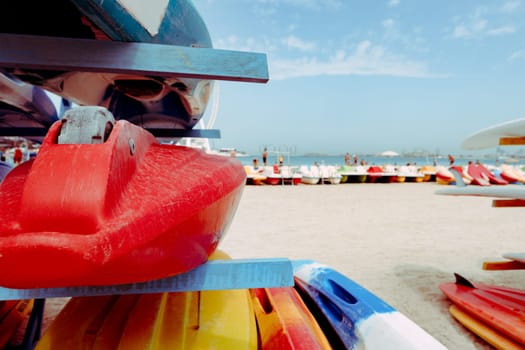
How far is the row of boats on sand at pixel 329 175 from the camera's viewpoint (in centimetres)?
1448

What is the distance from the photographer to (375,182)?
16.3 m

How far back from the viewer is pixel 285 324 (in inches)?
55.2

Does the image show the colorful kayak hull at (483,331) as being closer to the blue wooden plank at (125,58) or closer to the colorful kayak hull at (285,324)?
the colorful kayak hull at (285,324)

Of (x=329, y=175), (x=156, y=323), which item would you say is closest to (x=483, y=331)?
(x=156, y=323)

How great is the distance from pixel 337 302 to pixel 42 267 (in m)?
1.39

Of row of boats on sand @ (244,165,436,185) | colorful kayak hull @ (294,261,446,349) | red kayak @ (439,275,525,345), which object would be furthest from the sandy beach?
row of boats on sand @ (244,165,436,185)

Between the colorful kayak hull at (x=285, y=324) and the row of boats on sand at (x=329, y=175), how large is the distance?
12.1 metres

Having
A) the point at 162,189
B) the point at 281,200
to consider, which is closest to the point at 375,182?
the point at 281,200

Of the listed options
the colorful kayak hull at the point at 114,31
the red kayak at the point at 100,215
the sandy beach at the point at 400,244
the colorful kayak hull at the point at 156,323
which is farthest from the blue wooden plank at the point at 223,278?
the sandy beach at the point at 400,244

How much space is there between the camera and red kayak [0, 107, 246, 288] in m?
0.72

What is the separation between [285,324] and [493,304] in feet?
5.54

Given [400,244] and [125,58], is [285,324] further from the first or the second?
[400,244]

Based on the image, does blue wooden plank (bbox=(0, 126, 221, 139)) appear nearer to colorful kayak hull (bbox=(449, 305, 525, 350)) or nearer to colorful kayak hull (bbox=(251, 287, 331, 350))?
colorful kayak hull (bbox=(251, 287, 331, 350))

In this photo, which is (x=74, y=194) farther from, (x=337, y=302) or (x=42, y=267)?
(x=337, y=302)
